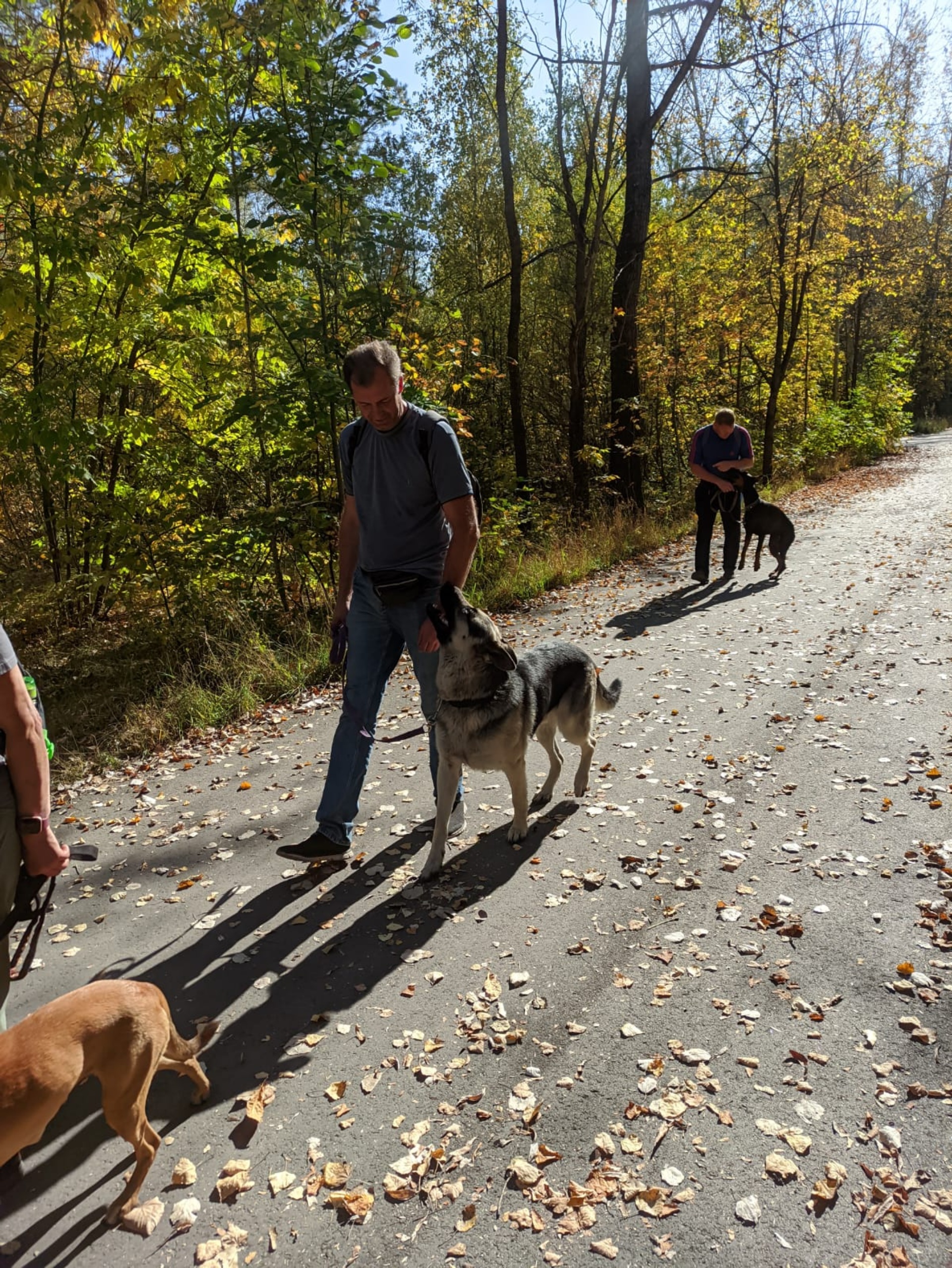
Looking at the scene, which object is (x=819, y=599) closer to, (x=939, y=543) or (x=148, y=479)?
(x=939, y=543)

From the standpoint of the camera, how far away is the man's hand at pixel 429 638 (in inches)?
144

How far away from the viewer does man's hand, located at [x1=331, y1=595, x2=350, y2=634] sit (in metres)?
4.10

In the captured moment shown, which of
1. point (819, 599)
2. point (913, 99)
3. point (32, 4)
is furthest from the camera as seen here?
point (913, 99)

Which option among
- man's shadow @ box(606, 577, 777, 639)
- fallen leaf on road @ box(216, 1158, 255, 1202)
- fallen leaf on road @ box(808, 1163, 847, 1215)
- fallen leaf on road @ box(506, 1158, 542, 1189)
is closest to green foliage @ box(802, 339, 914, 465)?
man's shadow @ box(606, 577, 777, 639)

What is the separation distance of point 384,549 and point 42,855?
2.15 m

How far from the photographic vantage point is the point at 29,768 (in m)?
2.07

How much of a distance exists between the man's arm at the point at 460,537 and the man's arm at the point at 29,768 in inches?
79.0

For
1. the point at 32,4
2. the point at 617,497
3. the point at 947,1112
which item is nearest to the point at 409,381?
the point at 32,4

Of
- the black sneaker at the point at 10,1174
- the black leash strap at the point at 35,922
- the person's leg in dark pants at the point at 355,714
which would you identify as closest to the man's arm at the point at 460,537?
the person's leg in dark pants at the point at 355,714

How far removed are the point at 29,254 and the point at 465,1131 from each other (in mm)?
8485

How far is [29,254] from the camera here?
7.12 metres

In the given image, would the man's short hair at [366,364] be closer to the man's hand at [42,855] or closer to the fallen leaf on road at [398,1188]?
the man's hand at [42,855]

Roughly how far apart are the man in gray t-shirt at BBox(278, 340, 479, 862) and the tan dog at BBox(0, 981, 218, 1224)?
5.25ft

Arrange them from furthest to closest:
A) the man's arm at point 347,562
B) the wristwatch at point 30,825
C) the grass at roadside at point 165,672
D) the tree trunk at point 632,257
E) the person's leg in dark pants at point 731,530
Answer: the tree trunk at point 632,257 < the person's leg in dark pants at point 731,530 < the grass at roadside at point 165,672 < the man's arm at point 347,562 < the wristwatch at point 30,825
